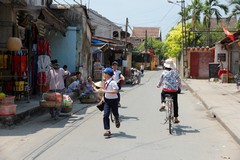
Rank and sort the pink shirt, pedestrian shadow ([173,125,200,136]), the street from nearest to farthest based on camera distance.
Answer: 1. the street
2. pedestrian shadow ([173,125,200,136])
3. the pink shirt

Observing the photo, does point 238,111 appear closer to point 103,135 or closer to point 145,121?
point 145,121

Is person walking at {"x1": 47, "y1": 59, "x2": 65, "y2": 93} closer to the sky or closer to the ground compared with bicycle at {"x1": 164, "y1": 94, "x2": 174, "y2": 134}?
closer to the sky

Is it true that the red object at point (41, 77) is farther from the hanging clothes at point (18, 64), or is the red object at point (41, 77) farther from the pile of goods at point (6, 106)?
the pile of goods at point (6, 106)

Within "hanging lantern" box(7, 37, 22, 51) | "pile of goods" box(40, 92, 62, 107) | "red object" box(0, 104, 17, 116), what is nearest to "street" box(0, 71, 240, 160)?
"red object" box(0, 104, 17, 116)

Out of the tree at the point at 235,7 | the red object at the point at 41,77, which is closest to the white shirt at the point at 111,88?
the red object at the point at 41,77

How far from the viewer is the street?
7.45m

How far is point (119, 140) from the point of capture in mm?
8820

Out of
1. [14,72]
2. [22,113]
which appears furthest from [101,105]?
[14,72]

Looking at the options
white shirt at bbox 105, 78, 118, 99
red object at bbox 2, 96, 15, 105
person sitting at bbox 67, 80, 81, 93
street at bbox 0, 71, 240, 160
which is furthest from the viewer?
person sitting at bbox 67, 80, 81, 93

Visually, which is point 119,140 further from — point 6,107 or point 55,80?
point 55,80

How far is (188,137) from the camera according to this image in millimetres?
9398

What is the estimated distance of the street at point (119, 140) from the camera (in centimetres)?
745

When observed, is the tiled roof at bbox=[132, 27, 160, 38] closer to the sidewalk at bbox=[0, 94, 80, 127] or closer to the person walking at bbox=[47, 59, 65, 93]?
the sidewalk at bbox=[0, 94, 80, 127]

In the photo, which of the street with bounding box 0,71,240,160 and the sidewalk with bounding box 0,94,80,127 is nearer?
the street with bounding box 0,71,240,160
